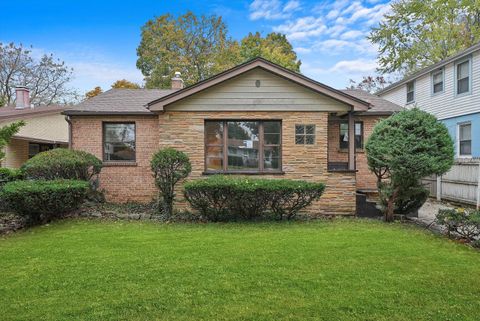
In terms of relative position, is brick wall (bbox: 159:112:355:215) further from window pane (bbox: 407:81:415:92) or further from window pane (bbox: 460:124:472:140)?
window pane (bbox: 407:81:415:92)

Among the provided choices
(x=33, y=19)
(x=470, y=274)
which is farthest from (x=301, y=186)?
(x=33, y=19)

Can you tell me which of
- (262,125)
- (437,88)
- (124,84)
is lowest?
(262,125)

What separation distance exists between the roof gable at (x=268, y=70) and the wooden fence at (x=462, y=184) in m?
3.70

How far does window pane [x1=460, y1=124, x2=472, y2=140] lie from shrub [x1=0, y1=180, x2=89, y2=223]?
14513 millimetres

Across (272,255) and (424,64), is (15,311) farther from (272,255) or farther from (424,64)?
(424,64)

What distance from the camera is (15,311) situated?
3.45 metres

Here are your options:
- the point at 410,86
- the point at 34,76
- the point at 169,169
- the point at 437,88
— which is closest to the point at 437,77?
the point at 437,88

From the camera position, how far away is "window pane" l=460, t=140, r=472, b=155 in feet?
43.1

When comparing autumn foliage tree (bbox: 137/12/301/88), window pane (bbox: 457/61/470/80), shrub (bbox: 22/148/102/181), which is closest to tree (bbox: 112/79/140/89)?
autumn foliage tree (bbox: 137/12/301/88)

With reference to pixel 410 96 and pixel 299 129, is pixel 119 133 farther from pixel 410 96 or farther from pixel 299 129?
pixel 410 96

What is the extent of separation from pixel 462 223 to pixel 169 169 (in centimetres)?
703

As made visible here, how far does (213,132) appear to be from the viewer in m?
10.1

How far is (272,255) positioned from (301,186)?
3108mm

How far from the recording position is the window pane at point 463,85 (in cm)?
1321
